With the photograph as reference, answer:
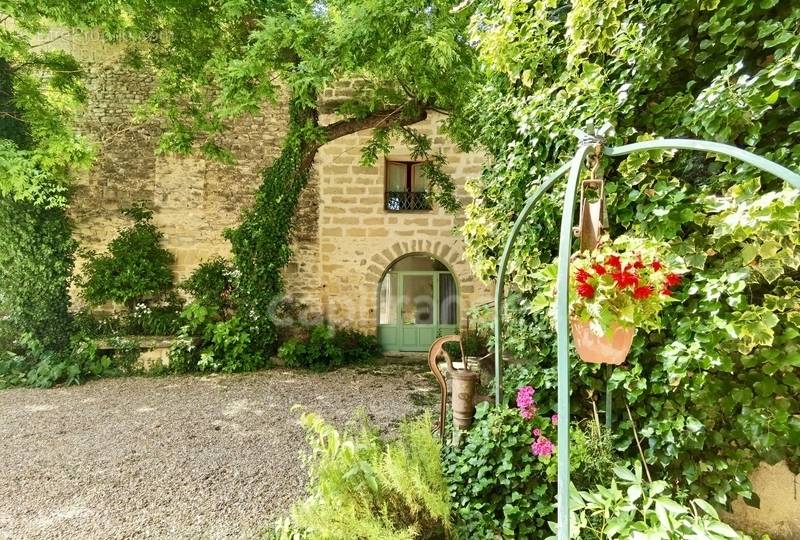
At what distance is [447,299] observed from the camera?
7797mm

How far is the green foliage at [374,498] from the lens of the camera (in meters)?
1.93

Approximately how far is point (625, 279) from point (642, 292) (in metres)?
0.08

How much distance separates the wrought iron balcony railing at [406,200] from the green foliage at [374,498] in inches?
226

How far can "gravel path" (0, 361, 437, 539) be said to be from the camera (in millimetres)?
2676

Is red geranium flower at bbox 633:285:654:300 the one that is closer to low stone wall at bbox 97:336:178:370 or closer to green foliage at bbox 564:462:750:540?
green foliage at bbox 564:462:750:540

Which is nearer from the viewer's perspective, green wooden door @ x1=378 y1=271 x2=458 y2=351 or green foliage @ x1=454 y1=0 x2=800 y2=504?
green foliage @ x1=454 y1=0 x2=800 y2=504

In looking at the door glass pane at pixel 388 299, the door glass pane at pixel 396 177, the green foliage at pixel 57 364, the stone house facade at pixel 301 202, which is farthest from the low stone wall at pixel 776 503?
the green foliage at pixel 57 364

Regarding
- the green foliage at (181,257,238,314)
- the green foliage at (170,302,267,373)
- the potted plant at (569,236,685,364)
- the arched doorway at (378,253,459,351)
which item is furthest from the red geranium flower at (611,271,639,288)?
the green foliage at (181,257,238,314)

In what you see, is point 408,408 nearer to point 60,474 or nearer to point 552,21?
point 60,474

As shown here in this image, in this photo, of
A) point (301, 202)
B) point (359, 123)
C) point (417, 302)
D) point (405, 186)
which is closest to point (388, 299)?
point (417, 302)

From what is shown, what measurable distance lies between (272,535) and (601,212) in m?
2.51

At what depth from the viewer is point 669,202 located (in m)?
1.83

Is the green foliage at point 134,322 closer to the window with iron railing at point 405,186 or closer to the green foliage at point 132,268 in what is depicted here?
the green foliage at point 132,268

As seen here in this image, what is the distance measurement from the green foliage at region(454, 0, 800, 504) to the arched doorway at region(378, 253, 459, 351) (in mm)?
5376
